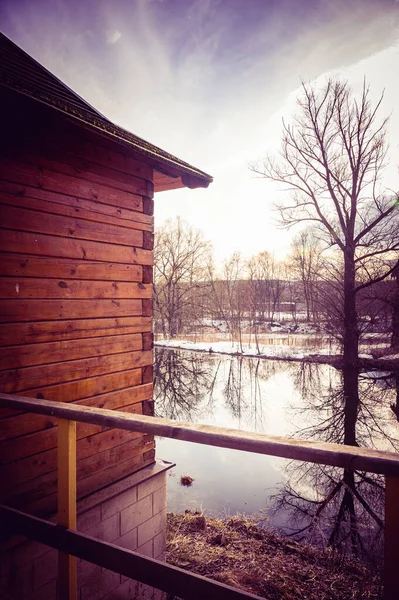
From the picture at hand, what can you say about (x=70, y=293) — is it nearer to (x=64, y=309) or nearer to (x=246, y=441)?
(x=64, y=309)

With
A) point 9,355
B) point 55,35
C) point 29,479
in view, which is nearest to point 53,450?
point 29,479

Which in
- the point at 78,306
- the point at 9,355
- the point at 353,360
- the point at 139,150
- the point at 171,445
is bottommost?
the point at 171,445

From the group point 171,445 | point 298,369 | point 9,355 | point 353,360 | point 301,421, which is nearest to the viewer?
point 9,355

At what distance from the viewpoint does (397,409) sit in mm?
12109

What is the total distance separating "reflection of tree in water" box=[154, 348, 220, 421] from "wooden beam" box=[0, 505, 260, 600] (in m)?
11.0

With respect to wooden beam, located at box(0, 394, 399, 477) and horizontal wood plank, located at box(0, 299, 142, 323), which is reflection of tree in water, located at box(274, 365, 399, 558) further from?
wooden beam, located at box(0, 394, 399, 477)

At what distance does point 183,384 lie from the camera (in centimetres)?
1711

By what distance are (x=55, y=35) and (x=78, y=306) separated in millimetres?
7840

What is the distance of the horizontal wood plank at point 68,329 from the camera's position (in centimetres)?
298

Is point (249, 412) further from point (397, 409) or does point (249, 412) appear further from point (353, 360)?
point (353, 360)

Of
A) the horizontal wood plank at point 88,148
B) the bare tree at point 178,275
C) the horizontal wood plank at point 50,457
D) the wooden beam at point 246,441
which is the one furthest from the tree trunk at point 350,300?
the bare tree at point 178,275

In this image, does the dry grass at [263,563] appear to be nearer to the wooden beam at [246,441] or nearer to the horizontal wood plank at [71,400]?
the horizontal wood plank at [71,400]

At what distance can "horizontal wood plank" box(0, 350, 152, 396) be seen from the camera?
296cm

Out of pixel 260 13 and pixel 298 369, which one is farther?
pixel 298 369
